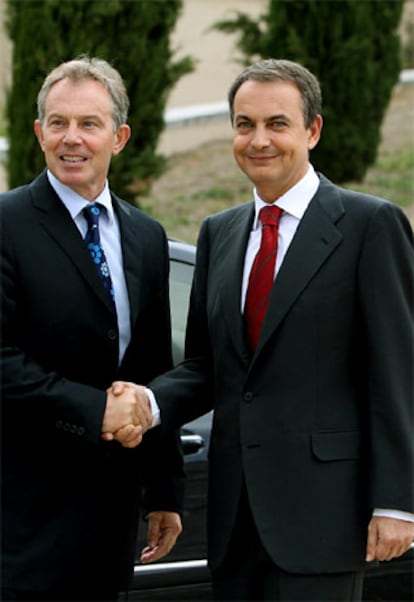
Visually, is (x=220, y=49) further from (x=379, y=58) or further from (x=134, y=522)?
(x=134, y=522)

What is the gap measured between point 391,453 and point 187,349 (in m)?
0.77

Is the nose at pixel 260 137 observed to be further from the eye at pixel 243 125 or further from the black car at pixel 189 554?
the black car at pixel 189 554

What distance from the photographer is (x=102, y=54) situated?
387 inches

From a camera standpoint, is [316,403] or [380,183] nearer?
[316,403]

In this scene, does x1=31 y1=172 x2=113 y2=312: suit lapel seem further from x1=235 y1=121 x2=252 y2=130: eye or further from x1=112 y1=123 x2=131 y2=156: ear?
x1=235 y1=121 x2=252 y2=130: eye

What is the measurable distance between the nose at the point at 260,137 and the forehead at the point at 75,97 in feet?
1.52

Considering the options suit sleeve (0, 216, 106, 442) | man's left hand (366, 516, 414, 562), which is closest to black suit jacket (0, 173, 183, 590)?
suit sleeve (0, 216, 106, 442)

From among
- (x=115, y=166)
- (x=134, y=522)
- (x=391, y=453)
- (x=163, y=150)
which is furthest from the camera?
(x=163, y=150)

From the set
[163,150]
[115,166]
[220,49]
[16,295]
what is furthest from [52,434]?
[220,49]

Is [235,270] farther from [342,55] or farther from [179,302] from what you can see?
[342,55]

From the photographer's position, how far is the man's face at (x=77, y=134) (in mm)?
3166

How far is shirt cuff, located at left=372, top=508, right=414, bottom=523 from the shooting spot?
2.95m

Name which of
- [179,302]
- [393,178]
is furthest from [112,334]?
[393,178]

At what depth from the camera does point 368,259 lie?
2.99 metres
